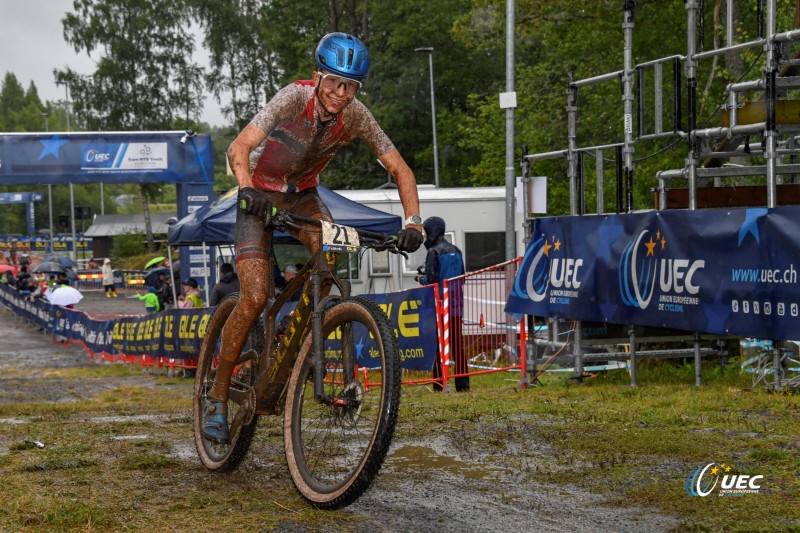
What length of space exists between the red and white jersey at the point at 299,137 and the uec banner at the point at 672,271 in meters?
4.82

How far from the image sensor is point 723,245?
1012 centimetres

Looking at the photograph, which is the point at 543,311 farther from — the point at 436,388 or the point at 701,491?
the point at 701,491

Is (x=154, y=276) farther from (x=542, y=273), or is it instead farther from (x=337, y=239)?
(x=337, y=239)

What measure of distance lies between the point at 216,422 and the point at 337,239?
1472mm

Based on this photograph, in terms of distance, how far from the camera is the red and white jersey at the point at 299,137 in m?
5.71

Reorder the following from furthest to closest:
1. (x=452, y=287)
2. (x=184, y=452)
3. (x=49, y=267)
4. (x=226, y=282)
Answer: (x=49, y=267) < (x=226, y=282) < (x=452, y=287) < (x=184, y=452)

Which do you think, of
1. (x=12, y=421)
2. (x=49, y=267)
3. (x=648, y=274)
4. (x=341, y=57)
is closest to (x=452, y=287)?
(x=648, y=274)

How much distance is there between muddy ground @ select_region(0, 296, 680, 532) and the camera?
4.77 meters

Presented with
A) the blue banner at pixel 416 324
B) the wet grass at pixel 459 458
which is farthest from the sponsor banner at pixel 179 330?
the wet grass at pixel 459 458

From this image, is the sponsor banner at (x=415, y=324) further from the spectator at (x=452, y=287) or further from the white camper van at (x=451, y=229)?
the white camper van at (x=451, y=229)

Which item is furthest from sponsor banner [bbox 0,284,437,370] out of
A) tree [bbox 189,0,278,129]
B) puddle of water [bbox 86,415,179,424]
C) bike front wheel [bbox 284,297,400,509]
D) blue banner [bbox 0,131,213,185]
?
tree [bbox 189,0,278,129]

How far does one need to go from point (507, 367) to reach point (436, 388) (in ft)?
3.05

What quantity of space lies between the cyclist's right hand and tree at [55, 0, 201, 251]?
64871mm

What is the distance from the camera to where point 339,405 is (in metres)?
5.28
